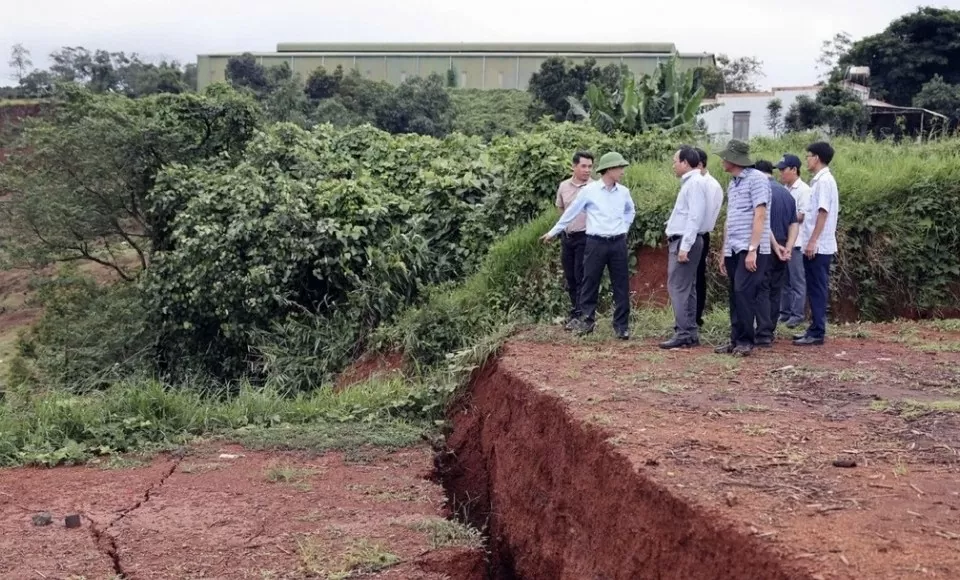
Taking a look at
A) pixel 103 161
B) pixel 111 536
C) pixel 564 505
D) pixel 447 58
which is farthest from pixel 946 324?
pixel 447 58

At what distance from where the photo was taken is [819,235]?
26.8 ft

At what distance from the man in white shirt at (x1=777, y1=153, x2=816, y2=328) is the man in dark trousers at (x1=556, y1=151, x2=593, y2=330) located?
69.5 inches

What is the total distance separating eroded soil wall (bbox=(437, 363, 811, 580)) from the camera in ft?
13.0

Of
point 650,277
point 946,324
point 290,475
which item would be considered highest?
point 650,277

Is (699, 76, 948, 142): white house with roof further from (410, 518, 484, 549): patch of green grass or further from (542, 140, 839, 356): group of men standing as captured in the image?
(410, 518, 484, 549): patch of green grass

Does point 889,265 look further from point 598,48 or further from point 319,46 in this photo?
point 319,46

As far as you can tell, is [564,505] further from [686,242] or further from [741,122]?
[741,122]

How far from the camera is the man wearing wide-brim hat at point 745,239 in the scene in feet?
24.4

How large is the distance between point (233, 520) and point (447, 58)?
51.3m

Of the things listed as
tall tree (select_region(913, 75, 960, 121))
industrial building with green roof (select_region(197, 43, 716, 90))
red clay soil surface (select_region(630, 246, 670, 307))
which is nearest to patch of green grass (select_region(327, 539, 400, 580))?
red clay soil surface (select_region(630, 246, 670, 307))

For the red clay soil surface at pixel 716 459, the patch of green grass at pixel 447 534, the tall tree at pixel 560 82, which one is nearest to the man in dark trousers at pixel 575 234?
the red clay soil surface at pixel 716 459

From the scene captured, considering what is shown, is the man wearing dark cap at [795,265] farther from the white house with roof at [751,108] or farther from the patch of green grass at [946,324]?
the white house with roof at [751,108]

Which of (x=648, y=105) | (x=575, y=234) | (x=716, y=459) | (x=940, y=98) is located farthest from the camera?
(x=940, y=98)

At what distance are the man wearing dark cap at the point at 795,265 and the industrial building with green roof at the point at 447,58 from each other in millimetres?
42886
